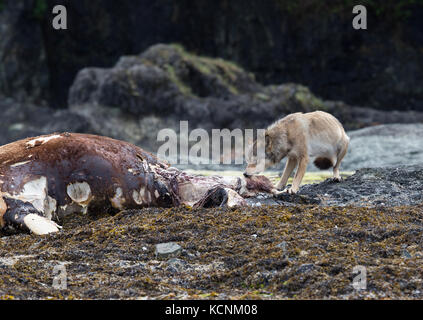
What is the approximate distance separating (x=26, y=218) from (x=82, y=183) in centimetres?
76

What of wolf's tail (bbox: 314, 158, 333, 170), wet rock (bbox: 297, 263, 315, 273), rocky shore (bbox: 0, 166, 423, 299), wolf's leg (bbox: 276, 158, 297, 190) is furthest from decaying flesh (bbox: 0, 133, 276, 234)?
wet rock (bbox: 297, 263, 315, 273)

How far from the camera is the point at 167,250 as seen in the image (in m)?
5.05

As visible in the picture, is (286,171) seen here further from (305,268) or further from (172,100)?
(172,100)

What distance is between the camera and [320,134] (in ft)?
27.2

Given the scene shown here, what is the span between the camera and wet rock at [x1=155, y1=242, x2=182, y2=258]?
16.4ft

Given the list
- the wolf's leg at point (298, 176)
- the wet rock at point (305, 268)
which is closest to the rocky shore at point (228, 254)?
the wet rock at point (305, 268)

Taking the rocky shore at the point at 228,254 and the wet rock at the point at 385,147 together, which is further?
the wet rock at the point at 385,147

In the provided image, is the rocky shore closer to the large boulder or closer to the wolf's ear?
the wolf's ear

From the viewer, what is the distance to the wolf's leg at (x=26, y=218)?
239 inches

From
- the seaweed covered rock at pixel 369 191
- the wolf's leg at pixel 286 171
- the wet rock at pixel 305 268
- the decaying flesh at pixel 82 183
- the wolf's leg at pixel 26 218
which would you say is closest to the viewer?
the wet rock at pixel 305 268

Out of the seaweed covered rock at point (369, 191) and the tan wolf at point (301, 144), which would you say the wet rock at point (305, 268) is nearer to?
the seaweed covered rock at point (369, 191)

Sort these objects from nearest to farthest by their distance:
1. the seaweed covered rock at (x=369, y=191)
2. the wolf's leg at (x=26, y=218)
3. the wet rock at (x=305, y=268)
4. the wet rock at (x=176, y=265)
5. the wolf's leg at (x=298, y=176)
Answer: the wet rock at (x=305, y=268) < the wet rock at (x=176, y=265) < the wolf's leg at (x=26, y=218) < the seaweed covered rock at (x=369, y=191) < the wolf's leg at (x=298, y=176)
